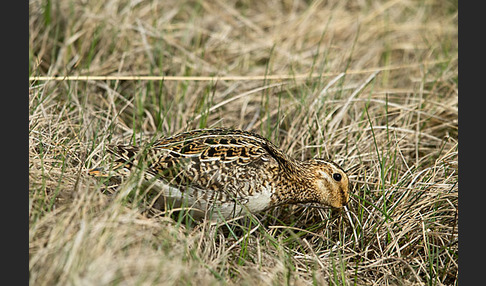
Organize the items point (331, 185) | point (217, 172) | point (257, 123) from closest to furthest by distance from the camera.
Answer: point (217, 172)
point (331, 185)
point (257, 123)

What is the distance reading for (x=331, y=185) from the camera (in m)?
4.42

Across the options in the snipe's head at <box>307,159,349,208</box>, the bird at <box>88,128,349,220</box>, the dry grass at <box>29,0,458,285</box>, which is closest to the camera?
the dry grass at <box>29,0,458,285</box>

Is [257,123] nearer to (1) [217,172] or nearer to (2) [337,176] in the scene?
(2) [337,176]

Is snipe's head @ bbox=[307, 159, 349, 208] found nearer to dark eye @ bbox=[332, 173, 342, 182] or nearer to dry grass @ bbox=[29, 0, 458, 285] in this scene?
dark eye @ bbox=[332, 173, 342, 182]

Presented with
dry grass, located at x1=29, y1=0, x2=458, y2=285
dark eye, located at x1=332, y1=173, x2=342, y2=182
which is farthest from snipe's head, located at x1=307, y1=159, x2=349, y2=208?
dry grass, located at x1=29, y1=0, x2=458, y2=285

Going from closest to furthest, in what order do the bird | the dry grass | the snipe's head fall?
the dry grass, the bird, the snipe's head

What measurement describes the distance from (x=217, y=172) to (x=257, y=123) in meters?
1.41

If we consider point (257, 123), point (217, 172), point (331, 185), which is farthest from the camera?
point (257, 123)

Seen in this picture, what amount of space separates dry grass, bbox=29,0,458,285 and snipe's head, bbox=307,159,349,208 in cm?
12

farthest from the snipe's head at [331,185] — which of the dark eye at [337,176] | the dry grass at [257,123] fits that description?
the dry grass at [257,123]

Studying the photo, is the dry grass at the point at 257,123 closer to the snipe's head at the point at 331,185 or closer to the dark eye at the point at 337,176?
the snipe's head at the point at 331,185

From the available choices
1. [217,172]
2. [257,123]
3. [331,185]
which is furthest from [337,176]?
[257,123]

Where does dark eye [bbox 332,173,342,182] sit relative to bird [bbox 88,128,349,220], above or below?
below

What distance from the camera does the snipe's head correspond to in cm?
441
